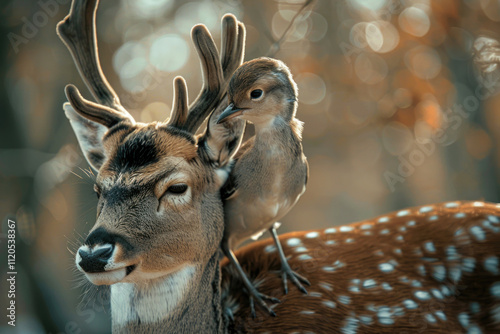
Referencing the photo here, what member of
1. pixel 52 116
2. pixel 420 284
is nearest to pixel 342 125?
pixel 52 116

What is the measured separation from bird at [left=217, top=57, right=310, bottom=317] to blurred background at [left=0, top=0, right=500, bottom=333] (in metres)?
2.92

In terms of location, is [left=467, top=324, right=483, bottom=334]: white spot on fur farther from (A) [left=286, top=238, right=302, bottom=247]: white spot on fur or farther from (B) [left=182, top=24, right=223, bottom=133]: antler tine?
(B) [left=182, top=24, right=223, bottom=133]: antler tine

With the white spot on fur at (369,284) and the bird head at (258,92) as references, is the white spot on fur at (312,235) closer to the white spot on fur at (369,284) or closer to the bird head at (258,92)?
the white spot on fur at (369,284)

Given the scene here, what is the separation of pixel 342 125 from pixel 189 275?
11249 millimetres

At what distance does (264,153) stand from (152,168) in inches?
22.3

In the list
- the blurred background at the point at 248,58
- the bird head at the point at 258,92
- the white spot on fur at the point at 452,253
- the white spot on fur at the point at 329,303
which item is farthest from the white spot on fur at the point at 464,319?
the blurred background at the point at 248,58

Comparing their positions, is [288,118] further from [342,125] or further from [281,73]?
[342,125]

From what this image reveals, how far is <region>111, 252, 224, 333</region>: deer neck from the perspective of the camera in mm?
2291

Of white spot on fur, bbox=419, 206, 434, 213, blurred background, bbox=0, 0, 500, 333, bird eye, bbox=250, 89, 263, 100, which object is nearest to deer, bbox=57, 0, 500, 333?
white spot on fur, bbox=419, 206, 434, 213

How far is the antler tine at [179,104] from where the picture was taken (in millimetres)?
2410

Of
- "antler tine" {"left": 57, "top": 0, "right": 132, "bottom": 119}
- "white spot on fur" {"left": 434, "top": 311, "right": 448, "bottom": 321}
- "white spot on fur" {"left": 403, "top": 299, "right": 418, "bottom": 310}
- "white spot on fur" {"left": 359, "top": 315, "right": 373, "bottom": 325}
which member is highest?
"antler tine" {"left": 57, "top": 0, "right": 132, "bottom": 119}

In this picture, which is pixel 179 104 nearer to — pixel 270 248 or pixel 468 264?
pixel 270 248

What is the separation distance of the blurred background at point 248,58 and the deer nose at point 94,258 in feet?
10.1

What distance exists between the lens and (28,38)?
25.2 ft
